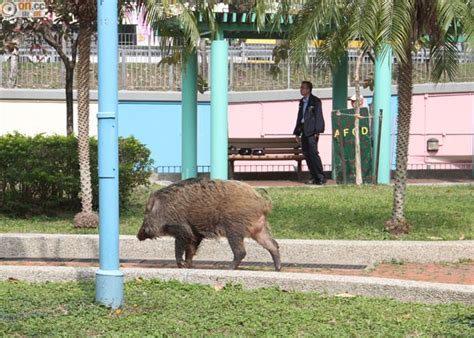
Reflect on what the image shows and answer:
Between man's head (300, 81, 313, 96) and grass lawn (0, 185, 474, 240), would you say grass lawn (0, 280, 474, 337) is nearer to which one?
grass lawn (0, 185, 474, 240)

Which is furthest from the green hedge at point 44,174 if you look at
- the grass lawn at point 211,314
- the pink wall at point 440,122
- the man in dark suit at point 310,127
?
the pink wall at point 440,122

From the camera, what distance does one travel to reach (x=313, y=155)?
1844 centimetres

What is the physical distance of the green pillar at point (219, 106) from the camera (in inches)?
664

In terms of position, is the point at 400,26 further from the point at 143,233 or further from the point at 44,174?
the point at 44,174

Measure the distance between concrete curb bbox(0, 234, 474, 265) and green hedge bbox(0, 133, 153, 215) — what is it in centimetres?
264

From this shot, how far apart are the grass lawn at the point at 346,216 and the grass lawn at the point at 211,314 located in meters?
3.55

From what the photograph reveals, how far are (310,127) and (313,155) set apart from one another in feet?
1.76

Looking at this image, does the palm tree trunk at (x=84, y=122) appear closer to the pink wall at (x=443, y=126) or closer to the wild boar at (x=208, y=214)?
the wild boar at (x=208, y=214)

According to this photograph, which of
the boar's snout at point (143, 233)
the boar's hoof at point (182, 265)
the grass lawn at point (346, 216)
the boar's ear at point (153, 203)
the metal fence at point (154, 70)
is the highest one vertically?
the metal fence at point (154, 70)

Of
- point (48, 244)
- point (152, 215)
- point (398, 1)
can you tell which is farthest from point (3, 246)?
point (398, 1)

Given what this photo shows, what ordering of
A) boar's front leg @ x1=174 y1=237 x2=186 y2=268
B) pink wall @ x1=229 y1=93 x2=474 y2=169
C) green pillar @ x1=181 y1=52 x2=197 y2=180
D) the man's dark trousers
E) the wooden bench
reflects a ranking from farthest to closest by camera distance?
pink wall @ x1=229 y1=93 x2=474 y2=169 → the wooden bench → the man's dark trousers → green pillar @ x1=181 y1=52 x2=197 y2=180 → boar's front leg @ x1=174 y1=237 x2=186 y2=268

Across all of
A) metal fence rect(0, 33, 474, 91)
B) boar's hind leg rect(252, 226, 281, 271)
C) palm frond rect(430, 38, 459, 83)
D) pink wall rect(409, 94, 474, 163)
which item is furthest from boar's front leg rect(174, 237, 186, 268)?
pink wall rect(409, 94, 474, 163)

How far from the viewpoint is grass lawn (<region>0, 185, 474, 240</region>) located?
11922 millimetres

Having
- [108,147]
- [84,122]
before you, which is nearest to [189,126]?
[84,122]
